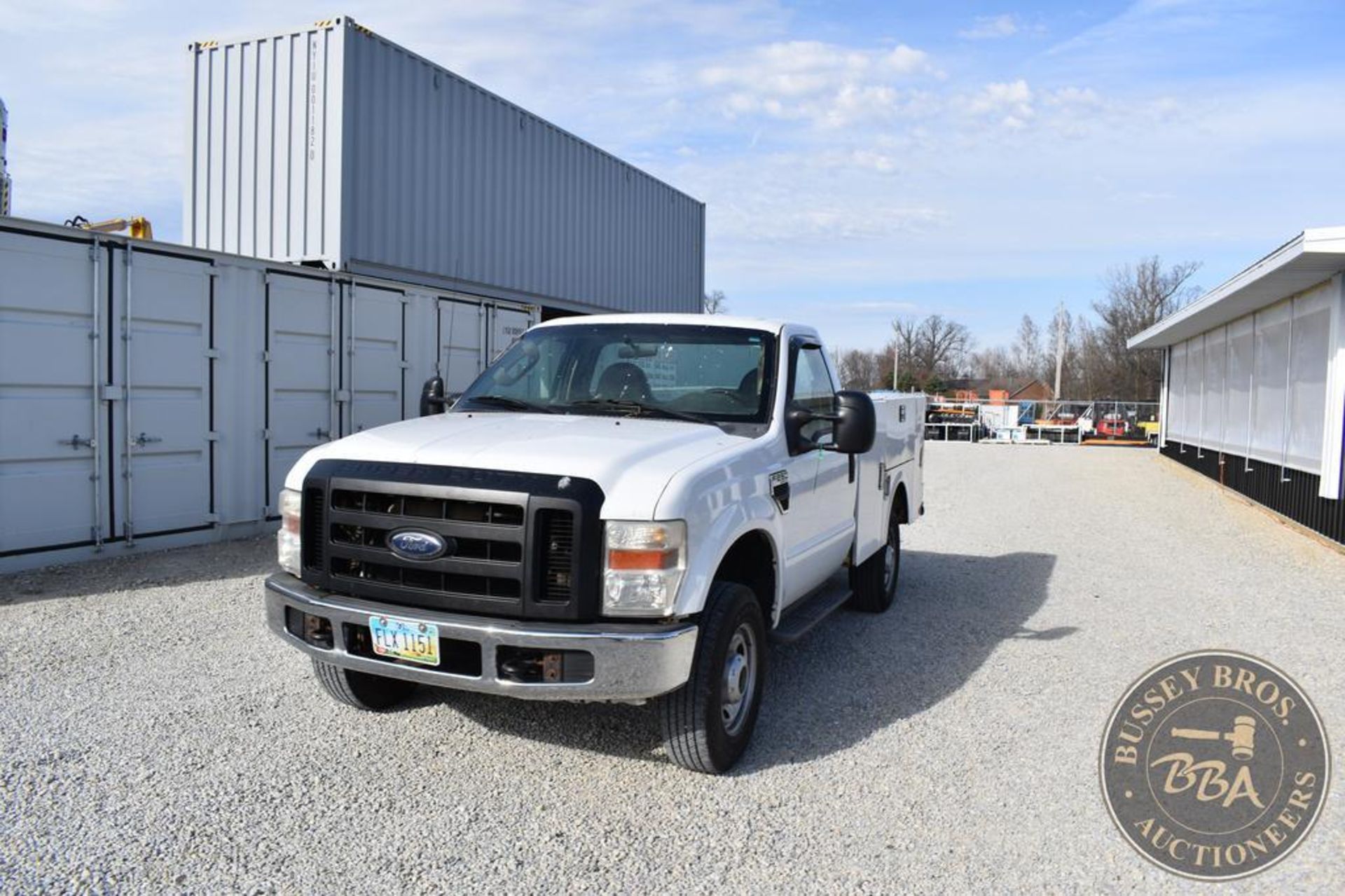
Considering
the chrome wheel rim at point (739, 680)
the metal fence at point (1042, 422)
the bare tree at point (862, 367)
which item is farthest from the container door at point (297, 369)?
A: the bare tree at point (862, 367)

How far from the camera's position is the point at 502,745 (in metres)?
4.21

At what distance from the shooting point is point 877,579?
6.76m

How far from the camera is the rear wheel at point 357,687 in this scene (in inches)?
174

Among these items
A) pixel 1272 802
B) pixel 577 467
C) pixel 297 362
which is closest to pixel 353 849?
pixel 577 467

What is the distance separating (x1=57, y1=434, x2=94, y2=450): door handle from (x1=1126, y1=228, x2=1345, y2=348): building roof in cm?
1114

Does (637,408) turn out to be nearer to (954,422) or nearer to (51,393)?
(51,393)

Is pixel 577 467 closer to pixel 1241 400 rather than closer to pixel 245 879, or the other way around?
pixel 245 879

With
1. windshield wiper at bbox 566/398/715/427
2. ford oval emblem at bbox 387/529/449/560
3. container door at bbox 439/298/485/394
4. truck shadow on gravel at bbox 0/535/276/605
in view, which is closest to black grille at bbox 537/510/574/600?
ford oval emblem at bbox 387/529/449/560

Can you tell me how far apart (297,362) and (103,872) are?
22.8 feet

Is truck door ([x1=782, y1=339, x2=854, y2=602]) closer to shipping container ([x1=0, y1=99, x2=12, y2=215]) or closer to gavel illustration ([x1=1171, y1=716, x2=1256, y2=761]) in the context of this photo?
gavel illustration ([x1=1171, y1=716, x2=1256, y2=761])

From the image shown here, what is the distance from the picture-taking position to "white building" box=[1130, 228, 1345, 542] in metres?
10.3

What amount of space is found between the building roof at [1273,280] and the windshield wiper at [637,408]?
7993mm

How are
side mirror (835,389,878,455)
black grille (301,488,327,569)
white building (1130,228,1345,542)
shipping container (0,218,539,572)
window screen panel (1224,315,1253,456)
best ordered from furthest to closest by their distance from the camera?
window screen panel (1224,315,1253,456)
white building (1130,228,1345,542)
shipping container (0,218,539,572)
side mirror (835,389,878,455)
black grille (301,488,327,569)

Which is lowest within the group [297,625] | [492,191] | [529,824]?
[529,824]
